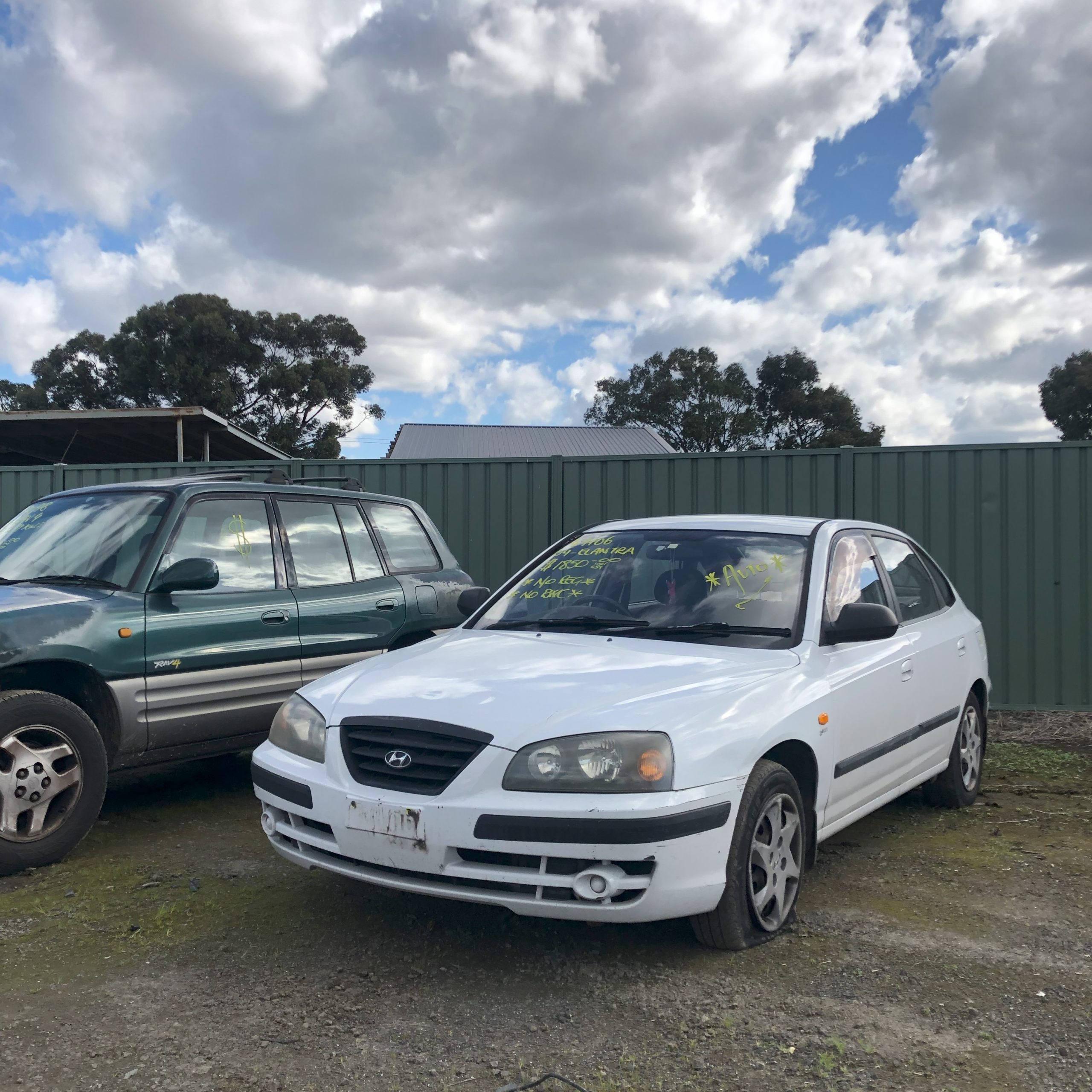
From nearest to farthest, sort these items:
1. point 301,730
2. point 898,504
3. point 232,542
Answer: point 301,730
point 232,542
point 898,504

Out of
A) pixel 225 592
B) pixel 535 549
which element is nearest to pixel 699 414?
pixel 535 549

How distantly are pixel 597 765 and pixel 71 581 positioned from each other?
10.3 feet

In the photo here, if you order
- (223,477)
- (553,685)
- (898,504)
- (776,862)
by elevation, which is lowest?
(776,862)

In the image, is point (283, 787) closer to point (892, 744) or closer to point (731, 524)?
point (731, 524)

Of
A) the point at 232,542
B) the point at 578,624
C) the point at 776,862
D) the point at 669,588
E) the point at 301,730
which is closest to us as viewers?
the point at 776,862

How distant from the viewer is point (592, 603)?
4.41 metres

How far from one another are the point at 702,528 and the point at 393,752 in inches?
78.3

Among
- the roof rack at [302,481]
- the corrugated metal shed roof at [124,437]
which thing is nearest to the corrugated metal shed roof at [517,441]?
the corrugated metal shed roof at [124,437]

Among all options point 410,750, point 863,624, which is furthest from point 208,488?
point 863,624

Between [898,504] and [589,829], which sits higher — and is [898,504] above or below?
above

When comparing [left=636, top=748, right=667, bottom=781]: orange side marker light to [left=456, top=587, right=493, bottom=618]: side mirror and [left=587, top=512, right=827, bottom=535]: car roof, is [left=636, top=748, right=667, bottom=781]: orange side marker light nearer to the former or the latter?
[left=587, top=512, right=827, bottom=535]: car roof

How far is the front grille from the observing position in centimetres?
315

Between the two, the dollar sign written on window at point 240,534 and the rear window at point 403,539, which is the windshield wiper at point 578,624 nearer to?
the dollar sign written on window at point 240,534

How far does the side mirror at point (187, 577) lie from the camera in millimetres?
4797
